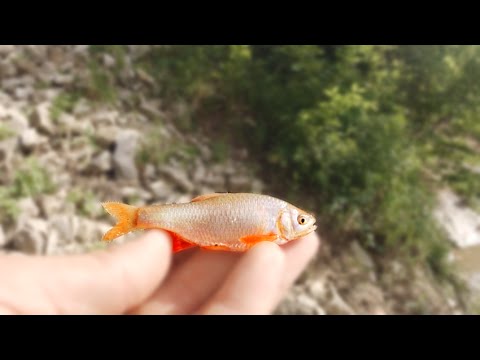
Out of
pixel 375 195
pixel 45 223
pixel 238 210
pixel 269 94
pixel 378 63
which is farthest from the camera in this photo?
pixel 378 63

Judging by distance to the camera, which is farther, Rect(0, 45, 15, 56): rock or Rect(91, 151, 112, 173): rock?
Rect(0, 45, 15, 56): rock

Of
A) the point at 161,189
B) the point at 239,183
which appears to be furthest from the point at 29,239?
the point at 239,183

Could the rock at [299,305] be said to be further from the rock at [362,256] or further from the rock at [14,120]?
the rock at [14,120]

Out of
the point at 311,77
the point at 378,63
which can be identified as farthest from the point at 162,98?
the point at 378,63

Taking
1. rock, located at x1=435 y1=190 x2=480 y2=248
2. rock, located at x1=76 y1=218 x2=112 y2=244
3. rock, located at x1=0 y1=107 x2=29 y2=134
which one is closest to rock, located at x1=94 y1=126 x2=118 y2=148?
rock, located at x1=0 y1=107 x2=29 y2=134

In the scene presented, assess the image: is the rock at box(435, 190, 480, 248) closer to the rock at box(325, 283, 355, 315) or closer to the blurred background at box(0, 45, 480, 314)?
the blurred background at box(0, 45, 480, 314)

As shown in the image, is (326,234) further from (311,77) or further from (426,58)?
(426,58)
